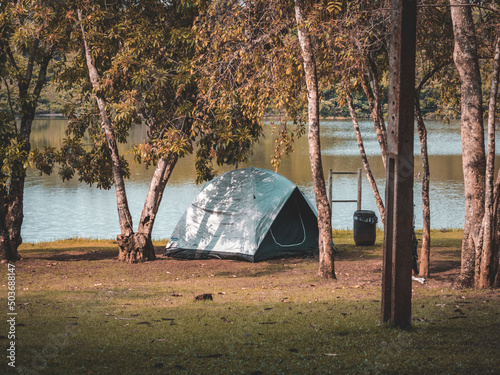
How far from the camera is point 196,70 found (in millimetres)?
11852

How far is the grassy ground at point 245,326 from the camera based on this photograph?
467 centimetres

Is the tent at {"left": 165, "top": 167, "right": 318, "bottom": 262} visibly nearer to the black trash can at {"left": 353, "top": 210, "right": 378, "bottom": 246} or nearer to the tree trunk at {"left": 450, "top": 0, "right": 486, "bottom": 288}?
the black trash can at {"left": 353, "top": 210, "right": 378, "bottom": 246}

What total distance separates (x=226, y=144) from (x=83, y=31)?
4.29 m

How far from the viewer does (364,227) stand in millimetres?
14695

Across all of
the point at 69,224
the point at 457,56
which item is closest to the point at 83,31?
the point at 457,56

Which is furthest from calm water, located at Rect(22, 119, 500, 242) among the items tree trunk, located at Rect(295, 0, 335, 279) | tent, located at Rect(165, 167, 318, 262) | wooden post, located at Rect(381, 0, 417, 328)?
wooden post, located at Rect(381, 0, 417, 328)

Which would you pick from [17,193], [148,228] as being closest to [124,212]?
[148,228]

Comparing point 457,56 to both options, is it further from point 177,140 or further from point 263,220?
point 263,220

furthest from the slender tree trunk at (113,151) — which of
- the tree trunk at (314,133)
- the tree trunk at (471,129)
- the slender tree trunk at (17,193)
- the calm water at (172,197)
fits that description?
the tree trunk at (471,129)

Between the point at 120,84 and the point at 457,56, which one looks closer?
the point at 457,56

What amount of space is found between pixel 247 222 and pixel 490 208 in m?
6.93

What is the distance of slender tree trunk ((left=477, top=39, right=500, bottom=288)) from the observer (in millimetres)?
7773

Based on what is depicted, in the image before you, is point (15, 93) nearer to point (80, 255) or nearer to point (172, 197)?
point (80, 255)

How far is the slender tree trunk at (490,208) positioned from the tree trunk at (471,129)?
15 cm
